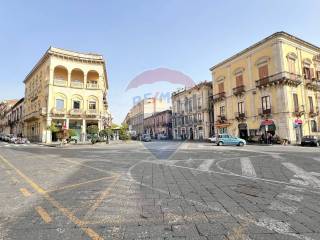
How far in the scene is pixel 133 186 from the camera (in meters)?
6.04

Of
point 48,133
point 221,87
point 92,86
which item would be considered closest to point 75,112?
point 48,133

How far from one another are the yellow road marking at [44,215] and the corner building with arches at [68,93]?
105ft

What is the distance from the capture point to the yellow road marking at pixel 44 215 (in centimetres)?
365

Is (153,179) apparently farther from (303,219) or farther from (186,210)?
(303,219)

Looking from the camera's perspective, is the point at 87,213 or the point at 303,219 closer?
the point at 303,219

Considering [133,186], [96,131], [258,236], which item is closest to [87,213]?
[133,186]

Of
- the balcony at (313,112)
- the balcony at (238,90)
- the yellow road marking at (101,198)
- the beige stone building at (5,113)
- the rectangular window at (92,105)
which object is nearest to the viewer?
the yellow road marking at (101,198)

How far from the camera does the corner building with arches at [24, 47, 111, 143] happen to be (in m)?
35.3

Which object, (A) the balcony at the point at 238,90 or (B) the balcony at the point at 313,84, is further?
(A) the balcony at the point at 238,90

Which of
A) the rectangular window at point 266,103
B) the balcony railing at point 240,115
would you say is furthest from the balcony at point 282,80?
the balcony railing at point 240,115

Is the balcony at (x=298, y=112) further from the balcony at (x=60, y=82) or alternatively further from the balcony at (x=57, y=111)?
the balcony at (x=60, y=82)

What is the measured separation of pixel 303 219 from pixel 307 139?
25.4m

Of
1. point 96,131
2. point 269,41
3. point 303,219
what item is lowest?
point 303,219

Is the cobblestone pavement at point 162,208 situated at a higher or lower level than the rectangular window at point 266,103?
lower
